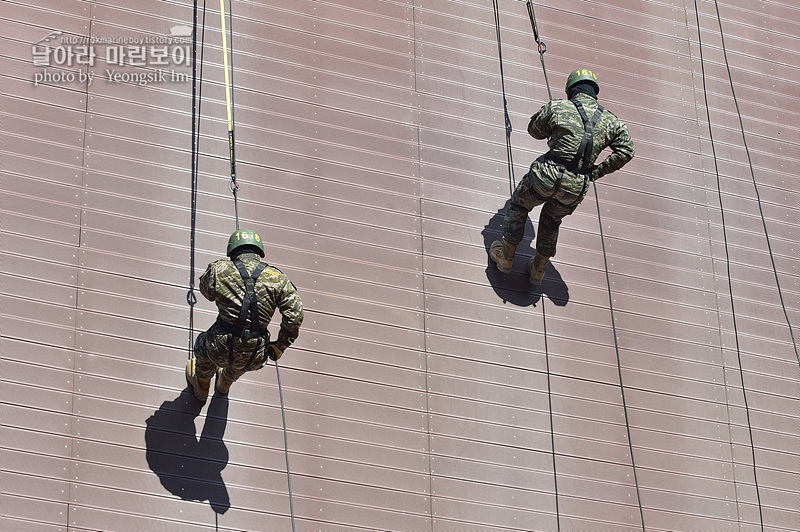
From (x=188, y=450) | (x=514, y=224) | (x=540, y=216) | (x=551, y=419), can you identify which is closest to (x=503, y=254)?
(x=514, y=224)

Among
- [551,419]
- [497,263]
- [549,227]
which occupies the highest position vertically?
[549,227]

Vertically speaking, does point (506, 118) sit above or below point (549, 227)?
above

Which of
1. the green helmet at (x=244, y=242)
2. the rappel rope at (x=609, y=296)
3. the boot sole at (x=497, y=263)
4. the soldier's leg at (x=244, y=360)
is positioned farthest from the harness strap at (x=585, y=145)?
the soldier's leg at (x=244, y=360)

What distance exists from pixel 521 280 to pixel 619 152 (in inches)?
47.3

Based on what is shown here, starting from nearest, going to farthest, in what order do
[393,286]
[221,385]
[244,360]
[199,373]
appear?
[244,360] < [199,373] < [221,385] < [393,286]

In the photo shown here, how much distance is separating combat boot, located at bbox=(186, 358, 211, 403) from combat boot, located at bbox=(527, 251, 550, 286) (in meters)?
2.52

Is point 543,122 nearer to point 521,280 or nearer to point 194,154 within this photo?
point 521,280

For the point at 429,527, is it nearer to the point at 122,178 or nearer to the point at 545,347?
the point at 545,347

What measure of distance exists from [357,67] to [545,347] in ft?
8.52

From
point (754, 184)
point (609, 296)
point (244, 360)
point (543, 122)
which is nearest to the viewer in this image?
point (244, 360)

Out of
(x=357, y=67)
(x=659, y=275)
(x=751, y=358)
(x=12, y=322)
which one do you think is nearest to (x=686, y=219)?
(x=659, y=275)

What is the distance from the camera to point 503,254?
8.52 meters

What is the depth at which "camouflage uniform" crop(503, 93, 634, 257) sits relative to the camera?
8.01 m

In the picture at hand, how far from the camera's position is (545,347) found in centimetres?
841
